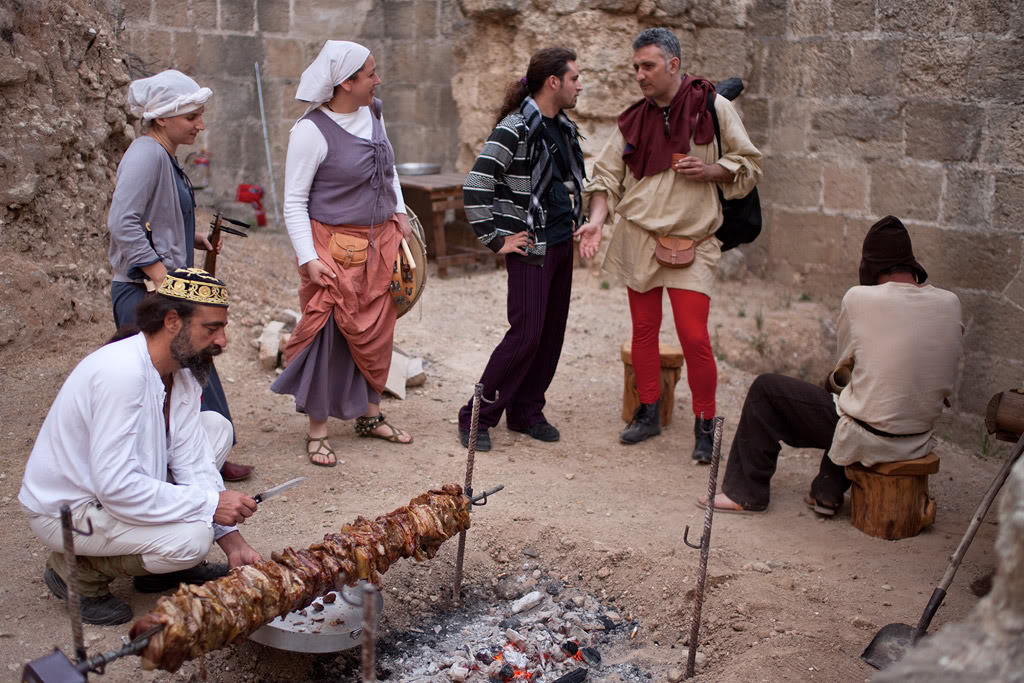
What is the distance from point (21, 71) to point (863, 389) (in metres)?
5.15

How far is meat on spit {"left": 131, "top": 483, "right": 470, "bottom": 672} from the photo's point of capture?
116 inches

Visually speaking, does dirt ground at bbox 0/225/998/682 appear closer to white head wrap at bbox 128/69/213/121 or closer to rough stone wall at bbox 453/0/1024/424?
rough stone wall at bbox 453/0/1024/424

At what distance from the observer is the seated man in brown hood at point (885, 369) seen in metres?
4.58

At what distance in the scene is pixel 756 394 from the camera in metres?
4.94

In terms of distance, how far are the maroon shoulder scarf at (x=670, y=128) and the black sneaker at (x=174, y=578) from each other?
10.5 ft

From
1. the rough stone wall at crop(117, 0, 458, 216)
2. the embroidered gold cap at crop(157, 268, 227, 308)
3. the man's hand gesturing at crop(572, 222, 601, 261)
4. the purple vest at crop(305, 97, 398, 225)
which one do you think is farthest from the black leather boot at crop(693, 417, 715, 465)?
the rough stone wall at crop(117, 0, 458, 216)

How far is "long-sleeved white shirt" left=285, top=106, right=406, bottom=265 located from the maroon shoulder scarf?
1570 millimetres

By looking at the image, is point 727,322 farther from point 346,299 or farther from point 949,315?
point 346,299

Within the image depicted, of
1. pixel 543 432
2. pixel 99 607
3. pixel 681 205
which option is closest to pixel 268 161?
pixel 543 432

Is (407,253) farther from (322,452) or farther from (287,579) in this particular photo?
(287,579)

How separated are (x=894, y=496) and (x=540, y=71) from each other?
2.89 m

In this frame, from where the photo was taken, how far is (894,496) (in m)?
4.75

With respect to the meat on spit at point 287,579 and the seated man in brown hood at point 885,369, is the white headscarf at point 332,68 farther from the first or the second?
the seated man in brown hood at point 885,369

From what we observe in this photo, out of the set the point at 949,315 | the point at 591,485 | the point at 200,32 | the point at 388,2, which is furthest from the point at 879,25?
the point at 200,32
